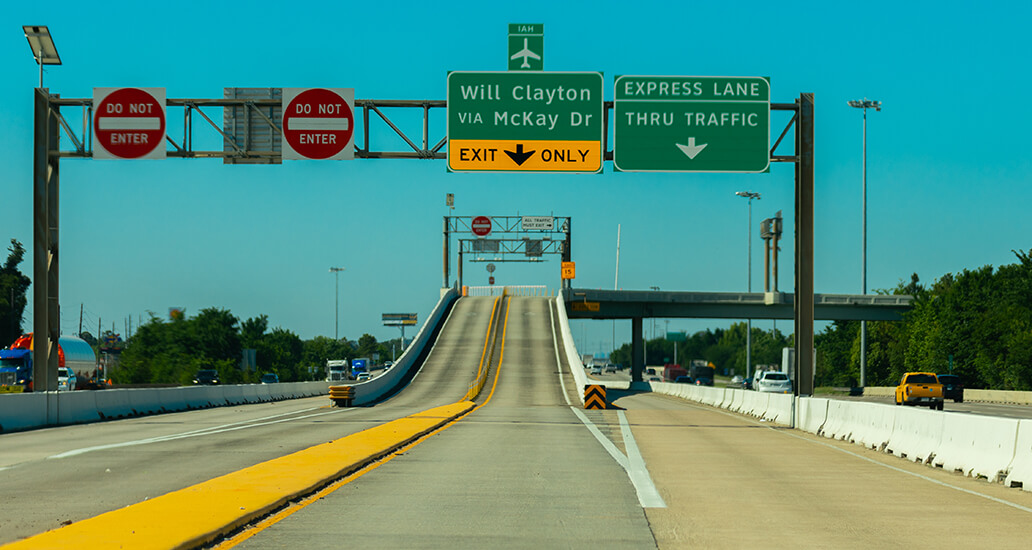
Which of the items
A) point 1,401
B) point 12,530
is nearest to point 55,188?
point 1,401

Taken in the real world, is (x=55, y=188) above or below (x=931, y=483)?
above

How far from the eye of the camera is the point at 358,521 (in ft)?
32.4

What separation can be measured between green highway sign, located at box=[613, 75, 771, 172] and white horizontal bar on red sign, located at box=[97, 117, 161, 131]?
40.8 feet

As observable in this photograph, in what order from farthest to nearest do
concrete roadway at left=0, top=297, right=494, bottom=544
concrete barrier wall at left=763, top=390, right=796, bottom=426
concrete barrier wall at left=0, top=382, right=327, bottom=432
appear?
1. concrete barrier wall at left=763, top=390, right=796, bottom=426
2. concrete barrier wall at left=0, top=382, right=327, bottom=432
3. concrete roadway at left=0, top=297, right=494, bottom=544

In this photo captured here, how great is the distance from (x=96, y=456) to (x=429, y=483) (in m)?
6.60

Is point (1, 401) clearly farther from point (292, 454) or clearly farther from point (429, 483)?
point (429, 483)

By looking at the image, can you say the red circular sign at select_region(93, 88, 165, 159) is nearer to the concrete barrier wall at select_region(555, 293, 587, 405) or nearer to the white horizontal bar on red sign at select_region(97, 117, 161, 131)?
the white horizontal bar on red sign at select_region(97, 117, 161, 131)

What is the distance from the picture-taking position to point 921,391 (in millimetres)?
43750

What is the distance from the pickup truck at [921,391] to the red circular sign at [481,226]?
4877 centimetres

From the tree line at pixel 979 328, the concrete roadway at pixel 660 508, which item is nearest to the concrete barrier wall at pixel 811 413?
the concrete roadway at pixel 660 508

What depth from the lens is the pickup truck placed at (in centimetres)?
4353

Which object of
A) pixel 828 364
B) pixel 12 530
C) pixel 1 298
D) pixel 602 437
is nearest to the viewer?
Result: pixel 12 530

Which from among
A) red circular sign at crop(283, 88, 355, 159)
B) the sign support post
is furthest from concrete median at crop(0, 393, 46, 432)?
red circular sign at crop(283, 88, 355, 159)

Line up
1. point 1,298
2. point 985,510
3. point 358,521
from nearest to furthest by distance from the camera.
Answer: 1. point 358,521
2. point 985,510
3. point 1,298
